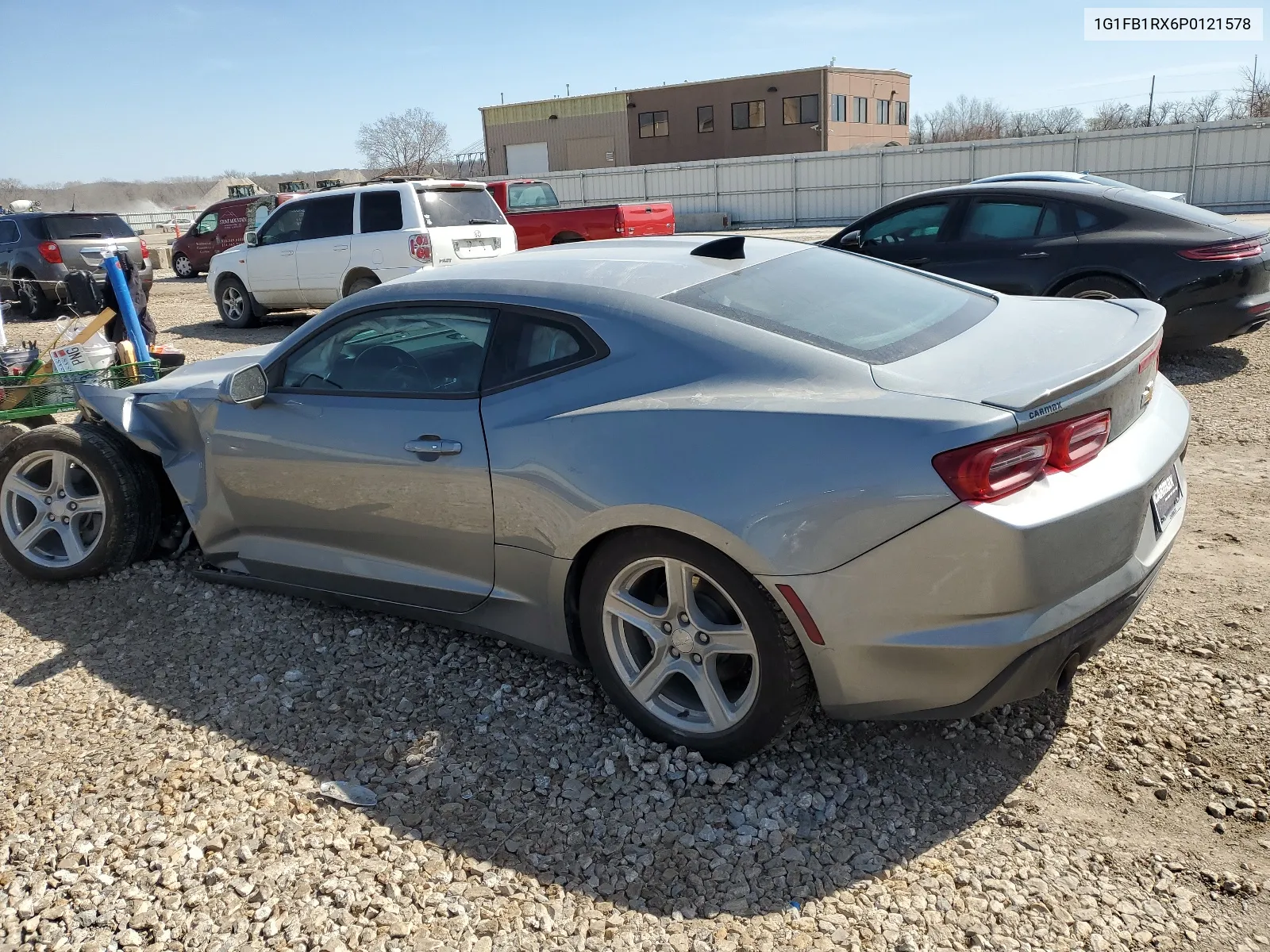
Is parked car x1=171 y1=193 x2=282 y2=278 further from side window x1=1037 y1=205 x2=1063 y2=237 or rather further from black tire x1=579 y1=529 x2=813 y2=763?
black tire x1=579 y1=529 x2=813 y2=763

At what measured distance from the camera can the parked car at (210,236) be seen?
73.3 ft

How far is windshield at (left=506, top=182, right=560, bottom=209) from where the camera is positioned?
62.5 ft

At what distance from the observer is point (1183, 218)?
7793 mm

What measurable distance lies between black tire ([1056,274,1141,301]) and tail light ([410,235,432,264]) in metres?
7.07

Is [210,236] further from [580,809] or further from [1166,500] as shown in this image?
[1166,500]

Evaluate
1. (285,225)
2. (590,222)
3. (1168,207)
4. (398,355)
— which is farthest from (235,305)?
(1168,207)

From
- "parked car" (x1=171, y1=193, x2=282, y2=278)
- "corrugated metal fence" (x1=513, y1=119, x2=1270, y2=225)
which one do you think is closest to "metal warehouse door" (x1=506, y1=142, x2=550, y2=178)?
"corrugated metal fence" (x1=513, y1=119, x2=1270, y2=225)

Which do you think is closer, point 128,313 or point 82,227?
point 128,313

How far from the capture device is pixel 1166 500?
3.11 meters

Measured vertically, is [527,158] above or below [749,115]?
below

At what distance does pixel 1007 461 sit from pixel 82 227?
1877cm

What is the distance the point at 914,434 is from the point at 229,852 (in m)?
2.29

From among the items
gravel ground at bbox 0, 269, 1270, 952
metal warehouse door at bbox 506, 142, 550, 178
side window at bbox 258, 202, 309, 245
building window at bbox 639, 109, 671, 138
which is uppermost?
building window at bbox 639, 109, 671, 138

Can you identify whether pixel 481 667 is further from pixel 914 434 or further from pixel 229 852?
pixel 914 434
